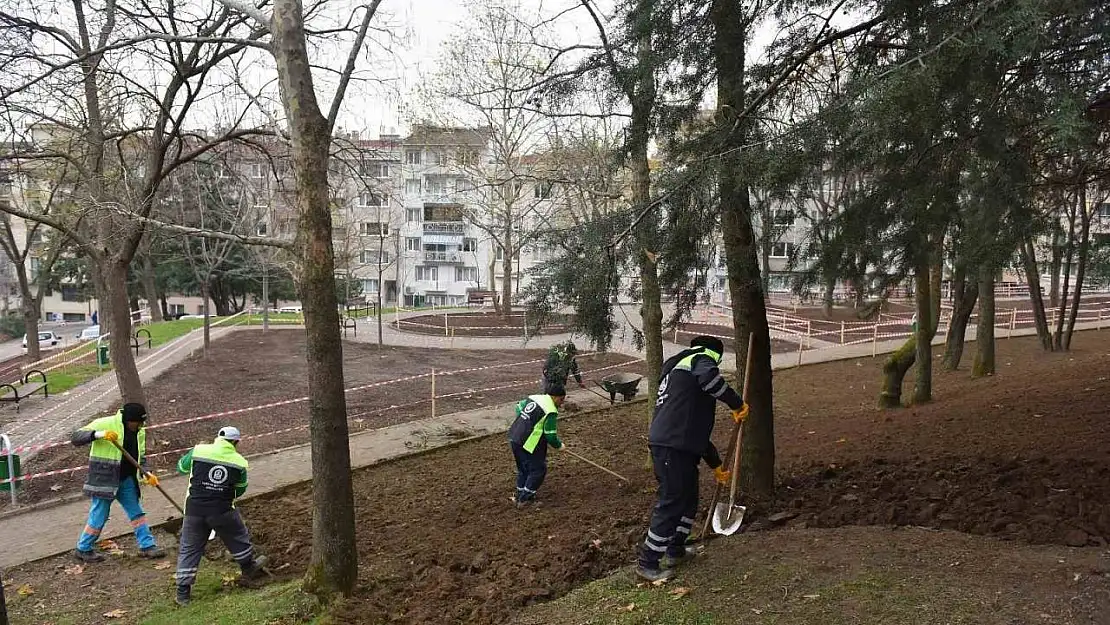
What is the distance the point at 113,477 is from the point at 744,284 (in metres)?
5.62

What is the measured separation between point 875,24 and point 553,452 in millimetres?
6306

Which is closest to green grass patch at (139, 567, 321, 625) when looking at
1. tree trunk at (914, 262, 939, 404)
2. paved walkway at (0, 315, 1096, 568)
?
paved walkway at (0, 315, 1096, 568)

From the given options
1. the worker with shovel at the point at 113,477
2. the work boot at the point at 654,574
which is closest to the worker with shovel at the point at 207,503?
the worker with shovel at the point at 113,477

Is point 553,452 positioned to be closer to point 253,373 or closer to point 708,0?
point 708,0

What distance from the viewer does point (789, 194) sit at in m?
4.72

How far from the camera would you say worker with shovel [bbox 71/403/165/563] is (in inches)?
239

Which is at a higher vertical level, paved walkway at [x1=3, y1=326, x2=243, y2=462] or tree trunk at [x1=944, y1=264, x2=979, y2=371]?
tree trunk at [x1=944, y1=264, x2=979, y2=371]

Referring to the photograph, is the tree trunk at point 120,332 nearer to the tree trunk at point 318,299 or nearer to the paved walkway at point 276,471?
the paved walkway at point 276,471

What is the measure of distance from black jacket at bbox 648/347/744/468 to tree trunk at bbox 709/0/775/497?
0.92 m

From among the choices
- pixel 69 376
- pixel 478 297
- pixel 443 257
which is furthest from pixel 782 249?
pixel 443 257

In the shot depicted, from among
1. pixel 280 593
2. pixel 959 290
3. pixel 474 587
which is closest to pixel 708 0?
pixel 474 587

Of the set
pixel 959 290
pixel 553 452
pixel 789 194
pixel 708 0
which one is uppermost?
pixel 708 0

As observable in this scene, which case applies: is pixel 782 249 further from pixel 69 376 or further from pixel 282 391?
pixel 69 376

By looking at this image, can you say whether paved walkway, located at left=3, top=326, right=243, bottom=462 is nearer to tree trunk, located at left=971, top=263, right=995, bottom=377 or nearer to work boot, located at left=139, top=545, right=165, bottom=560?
work boot, located at left=139, top=545, right=165, bottom=560
